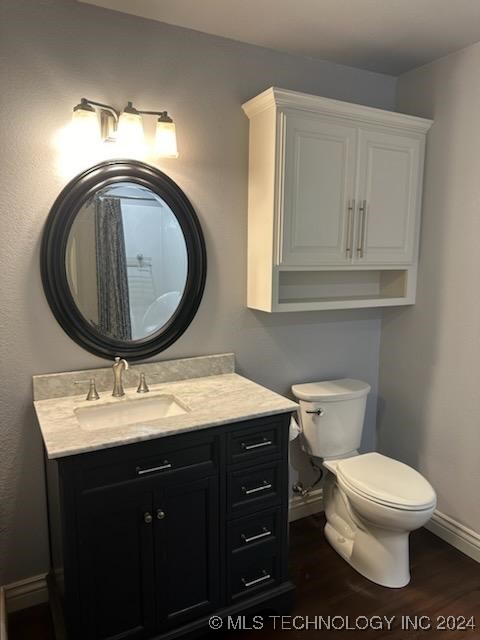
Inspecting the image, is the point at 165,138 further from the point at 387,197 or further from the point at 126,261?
the point at 387,197

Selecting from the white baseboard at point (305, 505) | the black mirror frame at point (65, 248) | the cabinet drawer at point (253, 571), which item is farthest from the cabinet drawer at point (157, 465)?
the white baseboard at point (305, 505)

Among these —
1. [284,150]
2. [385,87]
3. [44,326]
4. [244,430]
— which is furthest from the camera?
[385,87]

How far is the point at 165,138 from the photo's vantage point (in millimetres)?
1911

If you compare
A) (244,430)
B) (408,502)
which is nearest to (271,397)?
(244,430)

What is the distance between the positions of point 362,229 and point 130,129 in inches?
45.9

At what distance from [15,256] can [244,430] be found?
1.11 meters

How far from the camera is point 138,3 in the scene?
6.07 feet

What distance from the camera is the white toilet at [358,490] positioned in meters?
2.00

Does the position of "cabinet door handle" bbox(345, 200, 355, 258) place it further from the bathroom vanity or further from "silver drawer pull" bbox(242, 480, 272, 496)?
"silver drawer pull" bbox(242, 480, 272, 496)

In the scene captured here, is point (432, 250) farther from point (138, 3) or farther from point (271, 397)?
point (138, 3)

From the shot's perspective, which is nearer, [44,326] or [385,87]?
[44,326]

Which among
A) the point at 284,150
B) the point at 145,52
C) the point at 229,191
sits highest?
the point at 145,52

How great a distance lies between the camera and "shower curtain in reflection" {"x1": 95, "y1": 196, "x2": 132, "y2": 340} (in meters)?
1.97

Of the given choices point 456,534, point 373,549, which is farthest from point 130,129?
point 456,534
